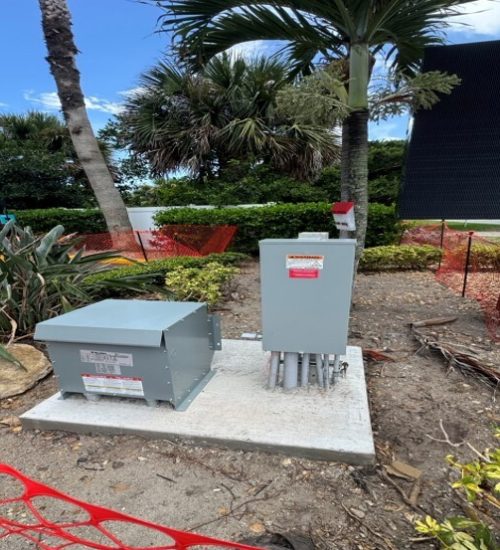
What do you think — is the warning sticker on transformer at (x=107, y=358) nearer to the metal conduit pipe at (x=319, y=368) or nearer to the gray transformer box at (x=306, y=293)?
the gray transformer box at (x=306, y=293)

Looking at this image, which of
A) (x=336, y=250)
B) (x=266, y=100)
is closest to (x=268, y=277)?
(x=336, y=250)

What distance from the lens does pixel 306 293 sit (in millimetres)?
2240

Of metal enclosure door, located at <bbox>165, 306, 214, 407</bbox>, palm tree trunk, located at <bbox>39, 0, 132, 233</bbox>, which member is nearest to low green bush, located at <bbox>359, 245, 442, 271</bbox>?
metal enclosure door, located at <bbox>165, 306, 214, 407</bbox>

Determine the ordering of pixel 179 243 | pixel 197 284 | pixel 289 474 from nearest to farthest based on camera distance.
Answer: pixel 289 474
pixel 197 284
pixel 179 243

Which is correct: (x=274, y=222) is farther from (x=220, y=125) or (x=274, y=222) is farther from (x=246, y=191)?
(x=220, y=125)

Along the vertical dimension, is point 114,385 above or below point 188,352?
below

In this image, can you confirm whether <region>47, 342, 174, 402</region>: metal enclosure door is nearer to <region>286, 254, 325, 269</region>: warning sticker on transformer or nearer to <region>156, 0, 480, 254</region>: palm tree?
<region>286, 254, 325, 269</region>: warning sticker on transformer

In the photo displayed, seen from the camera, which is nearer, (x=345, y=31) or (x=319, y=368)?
(x=319, y=368)

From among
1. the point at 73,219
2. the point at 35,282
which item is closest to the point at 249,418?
the point at 35,282

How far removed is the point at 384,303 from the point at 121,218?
5959 millimetres

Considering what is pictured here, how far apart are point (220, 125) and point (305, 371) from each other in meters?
10.5

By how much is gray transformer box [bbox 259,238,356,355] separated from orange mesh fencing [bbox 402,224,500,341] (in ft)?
7.87

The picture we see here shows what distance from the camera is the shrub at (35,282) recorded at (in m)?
3.40

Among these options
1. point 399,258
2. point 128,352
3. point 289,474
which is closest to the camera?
point 289,474
